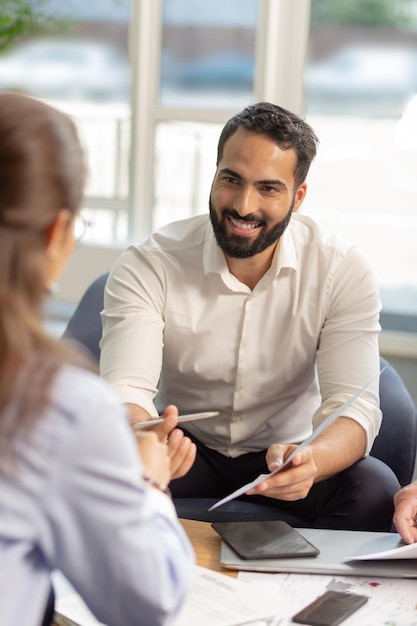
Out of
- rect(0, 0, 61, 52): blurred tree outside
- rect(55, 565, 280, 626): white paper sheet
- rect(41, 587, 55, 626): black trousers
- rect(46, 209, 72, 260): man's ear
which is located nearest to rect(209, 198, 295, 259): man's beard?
rect(55, 565, 280, 626): white paper sheet

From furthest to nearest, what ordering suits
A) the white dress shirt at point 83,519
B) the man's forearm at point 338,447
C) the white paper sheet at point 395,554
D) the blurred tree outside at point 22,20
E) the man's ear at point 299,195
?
the blurred tree outside at point 22,20 → the man's ear at point 299,195 → the man's forearm at point 338,447 → the white paper sheet at point 395,554 → the white dress shirt at point 83,519

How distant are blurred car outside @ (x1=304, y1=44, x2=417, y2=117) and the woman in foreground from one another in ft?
9.72

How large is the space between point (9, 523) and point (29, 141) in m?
0.38

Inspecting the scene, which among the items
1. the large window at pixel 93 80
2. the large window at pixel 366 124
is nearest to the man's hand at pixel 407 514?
the large window at pixel 366 124

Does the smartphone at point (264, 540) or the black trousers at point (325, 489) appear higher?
the smartphone at point (264, 540)

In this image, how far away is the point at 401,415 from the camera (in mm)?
2426

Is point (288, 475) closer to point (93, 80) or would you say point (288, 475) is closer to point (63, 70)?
point (93, 80)

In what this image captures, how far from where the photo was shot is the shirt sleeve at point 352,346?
A: 2211 millimetres

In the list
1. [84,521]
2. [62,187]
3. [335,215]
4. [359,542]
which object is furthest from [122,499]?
[335,215]

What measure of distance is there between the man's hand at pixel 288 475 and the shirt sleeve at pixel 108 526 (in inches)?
30.8

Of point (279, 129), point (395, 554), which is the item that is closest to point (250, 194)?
point (279, 129)

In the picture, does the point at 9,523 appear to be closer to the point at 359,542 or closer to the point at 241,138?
the point at 359,542

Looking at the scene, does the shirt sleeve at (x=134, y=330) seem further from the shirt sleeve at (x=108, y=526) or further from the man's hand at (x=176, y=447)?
the shirt sleeve at (x=108, y=526)

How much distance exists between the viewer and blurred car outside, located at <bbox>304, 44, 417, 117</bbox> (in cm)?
380
